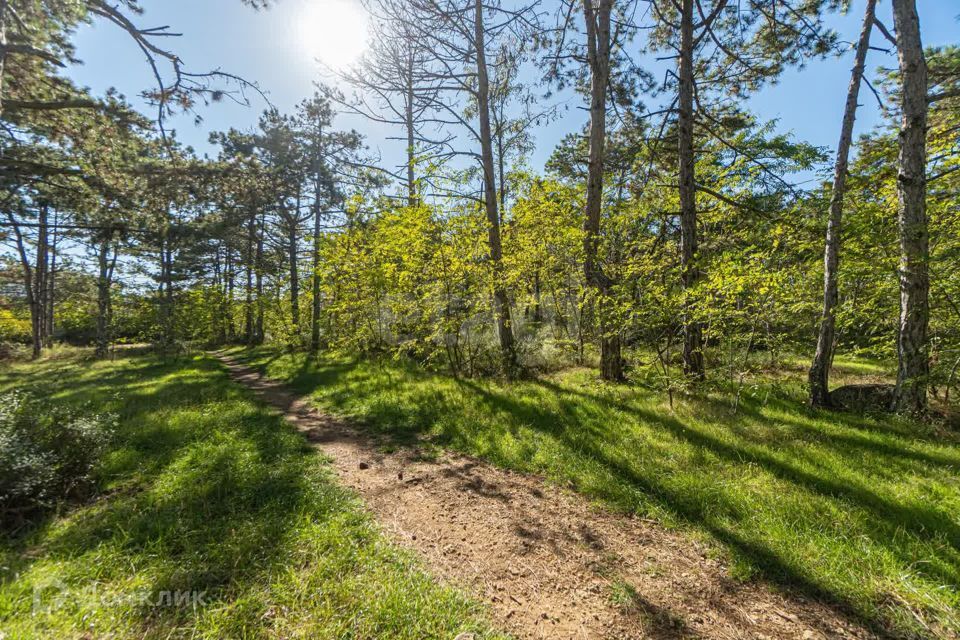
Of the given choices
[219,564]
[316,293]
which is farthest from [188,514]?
[316,293]

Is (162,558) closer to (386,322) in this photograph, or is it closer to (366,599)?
Result: (366,599)

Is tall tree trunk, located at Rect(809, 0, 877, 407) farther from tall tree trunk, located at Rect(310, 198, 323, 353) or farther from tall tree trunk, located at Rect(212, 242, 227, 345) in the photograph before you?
tall tree trunk, located at Rect(212, 242, 227, 345)

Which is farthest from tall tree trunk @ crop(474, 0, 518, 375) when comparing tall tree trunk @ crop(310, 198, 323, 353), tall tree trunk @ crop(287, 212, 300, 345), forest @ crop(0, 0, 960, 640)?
tall tree trunk @ crop(287, 212, 300, 345)

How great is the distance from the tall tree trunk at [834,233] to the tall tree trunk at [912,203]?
83 cm

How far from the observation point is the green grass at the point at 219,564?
1967 millimetres

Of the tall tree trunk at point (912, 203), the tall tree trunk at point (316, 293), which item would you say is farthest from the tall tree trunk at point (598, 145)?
the tall tree trunk at point (316, 293)

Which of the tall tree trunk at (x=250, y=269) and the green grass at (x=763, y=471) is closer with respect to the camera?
the green grass at (x=763, y=471)

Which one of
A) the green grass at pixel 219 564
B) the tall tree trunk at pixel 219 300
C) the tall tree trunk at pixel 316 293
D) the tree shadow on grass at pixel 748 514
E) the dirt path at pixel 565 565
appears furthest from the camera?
the tall tree trunk at pixel 219 300

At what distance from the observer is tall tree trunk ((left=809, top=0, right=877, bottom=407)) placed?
19.2ft

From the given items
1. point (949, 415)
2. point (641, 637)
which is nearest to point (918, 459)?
point (949, 415)

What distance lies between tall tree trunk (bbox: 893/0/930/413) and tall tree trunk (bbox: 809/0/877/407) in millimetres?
833

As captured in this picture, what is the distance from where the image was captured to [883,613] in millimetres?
2033

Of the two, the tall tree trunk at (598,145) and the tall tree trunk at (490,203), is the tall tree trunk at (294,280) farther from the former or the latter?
the tall tree trunk at (598,145)

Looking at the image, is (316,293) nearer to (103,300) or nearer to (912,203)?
(103,300)
